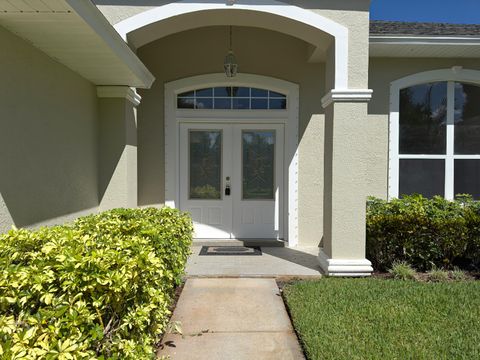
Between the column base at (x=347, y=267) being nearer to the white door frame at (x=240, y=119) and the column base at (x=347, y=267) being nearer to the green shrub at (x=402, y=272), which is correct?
the green shrub at (x=402, y=272)

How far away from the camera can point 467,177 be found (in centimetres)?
696

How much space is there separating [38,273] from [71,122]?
2733 mm

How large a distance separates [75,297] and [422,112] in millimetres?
6936

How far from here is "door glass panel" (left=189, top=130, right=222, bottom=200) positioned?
706cm

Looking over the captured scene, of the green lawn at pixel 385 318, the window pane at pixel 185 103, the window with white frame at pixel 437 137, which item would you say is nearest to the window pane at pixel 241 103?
the window pane at pixel 185 103

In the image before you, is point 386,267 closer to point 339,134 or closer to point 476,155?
point 339,134

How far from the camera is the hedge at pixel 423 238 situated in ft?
17.3

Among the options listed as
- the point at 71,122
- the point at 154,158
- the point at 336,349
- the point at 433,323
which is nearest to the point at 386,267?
the point at 433,323

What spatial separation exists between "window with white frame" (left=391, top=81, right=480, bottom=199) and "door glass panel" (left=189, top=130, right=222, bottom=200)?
350 centimetres

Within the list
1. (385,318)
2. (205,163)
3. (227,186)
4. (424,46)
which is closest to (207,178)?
(205,163)

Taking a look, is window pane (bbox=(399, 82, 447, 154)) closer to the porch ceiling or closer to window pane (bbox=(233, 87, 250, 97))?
the porch ceiling

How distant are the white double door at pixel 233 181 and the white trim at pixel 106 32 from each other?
239cm

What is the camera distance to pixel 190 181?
7.08m

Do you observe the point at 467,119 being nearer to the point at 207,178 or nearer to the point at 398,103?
the point at 398,103
